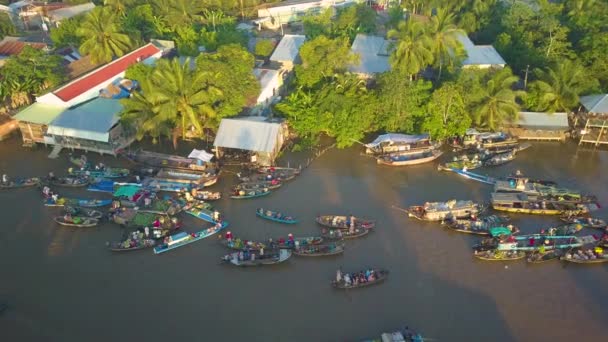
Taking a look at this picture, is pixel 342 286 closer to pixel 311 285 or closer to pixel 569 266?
pixel 311 285

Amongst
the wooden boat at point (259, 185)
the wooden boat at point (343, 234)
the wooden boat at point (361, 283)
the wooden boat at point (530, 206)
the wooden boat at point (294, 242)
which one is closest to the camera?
the wooden boat at point (361, 283)

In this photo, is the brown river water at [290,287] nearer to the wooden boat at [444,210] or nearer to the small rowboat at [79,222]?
the small rowboat at [79,222]

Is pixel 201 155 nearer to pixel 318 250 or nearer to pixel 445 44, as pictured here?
pixel 318 250

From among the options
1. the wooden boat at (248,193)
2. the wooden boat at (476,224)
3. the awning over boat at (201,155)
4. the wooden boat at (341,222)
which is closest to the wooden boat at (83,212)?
the awning over boat at (201,155)

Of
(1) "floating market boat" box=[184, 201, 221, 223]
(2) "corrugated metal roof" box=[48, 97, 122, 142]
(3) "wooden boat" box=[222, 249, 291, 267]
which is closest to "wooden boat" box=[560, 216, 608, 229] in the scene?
(3) "wooden boat" box=[222, 249, 291, 267]

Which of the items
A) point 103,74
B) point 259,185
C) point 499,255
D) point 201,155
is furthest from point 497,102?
point 103,74

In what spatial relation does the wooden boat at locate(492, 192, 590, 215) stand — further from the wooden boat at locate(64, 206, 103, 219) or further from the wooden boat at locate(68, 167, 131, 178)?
the wooden boat at locate(68, 167, 131, 178)

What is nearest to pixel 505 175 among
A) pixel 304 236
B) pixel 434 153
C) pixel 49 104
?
pixel 434 153
